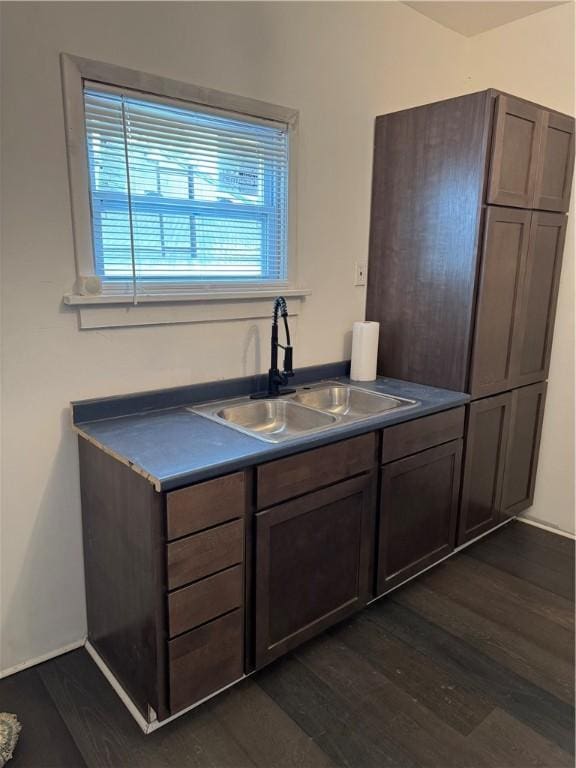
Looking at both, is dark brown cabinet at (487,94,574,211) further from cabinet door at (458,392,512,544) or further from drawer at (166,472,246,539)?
drawer at (166,472,246,539)

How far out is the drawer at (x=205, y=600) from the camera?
1510mm

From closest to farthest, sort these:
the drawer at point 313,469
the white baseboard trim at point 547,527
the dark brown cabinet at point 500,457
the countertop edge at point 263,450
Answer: the countertop edge at point 263,450 < the drawer at point 313,469 < the dark brown cabinet at point 500,457 < the white baseboard trim at point 547,527

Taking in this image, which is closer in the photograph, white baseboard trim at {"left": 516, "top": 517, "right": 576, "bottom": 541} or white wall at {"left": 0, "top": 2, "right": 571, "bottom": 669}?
white wall at {"left": 0, "top": 2, "right": 571, "bottom": 669}

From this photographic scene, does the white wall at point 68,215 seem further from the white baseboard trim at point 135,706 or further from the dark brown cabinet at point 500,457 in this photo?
the dark brown cabinet at point 500,457

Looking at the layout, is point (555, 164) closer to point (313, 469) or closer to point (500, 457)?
point (500, 457)

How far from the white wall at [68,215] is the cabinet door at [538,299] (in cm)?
63

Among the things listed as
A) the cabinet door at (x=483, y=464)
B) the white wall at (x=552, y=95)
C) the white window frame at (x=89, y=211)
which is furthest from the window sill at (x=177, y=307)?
the white wall at (x=552, y=95)

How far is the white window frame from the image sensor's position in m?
1.69

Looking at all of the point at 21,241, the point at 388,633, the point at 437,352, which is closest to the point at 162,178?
the point at 21,241

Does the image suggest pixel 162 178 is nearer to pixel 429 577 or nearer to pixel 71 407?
pixel 71 407

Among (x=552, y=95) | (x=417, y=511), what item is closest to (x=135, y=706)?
(x=417, y=511)

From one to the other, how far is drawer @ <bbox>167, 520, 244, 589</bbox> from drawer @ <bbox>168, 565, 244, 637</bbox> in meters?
0.03

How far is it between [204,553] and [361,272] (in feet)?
5.34

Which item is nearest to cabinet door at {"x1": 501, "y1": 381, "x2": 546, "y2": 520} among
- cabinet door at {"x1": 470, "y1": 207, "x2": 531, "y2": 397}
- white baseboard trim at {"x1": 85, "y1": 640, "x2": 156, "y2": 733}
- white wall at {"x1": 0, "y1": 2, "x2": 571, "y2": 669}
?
cabinet door at {"x1": 470, "y1": 207, "x2": 531, "y2": 397}
